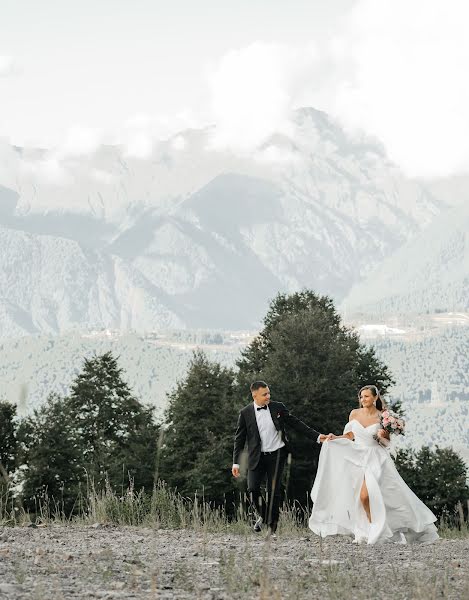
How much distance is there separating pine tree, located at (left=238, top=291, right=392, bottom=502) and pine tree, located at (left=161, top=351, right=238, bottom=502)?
2000 millimetres

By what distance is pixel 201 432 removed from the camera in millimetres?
73188

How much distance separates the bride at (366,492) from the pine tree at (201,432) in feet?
157

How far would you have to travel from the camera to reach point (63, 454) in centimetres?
7438

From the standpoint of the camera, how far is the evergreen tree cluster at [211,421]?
67188mm

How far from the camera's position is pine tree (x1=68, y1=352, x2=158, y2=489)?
80000 mm

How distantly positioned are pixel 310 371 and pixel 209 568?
6223 centimetres

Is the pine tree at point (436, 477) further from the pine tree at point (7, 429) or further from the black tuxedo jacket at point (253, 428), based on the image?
the black tuxedo jacket at point (253, 428)

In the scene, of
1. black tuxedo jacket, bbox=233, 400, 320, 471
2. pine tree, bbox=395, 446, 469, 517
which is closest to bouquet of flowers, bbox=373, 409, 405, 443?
black tuxedo jacket, bbox=233, 400, 320, 471

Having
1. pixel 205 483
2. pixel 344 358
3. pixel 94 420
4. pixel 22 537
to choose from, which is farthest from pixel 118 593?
pixel 94 420

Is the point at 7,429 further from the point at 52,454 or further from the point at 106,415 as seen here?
the point at 106,415

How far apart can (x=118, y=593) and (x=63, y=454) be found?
67645 millimetres

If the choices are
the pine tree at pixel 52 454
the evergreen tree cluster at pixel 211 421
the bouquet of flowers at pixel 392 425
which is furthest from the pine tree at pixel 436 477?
the bouquet of flowers at pixel 392 425

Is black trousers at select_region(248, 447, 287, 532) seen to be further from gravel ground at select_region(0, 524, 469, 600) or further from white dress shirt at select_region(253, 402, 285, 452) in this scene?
gravel ground at select_region(0, 524, 469, 600)

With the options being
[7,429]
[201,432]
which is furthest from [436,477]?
[7,429]
